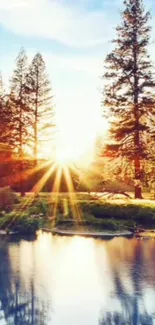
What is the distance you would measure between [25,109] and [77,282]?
25743 mm

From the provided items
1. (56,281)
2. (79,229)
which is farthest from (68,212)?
(56,281)

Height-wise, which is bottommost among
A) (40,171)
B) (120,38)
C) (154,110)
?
(40,171)

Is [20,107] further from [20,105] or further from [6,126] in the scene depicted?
[6,126]

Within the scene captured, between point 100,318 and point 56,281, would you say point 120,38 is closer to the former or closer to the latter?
point 56,281

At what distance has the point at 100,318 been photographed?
32.5ft

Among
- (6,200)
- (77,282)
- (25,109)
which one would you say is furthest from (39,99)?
(77,282)

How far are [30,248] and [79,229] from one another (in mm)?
4215

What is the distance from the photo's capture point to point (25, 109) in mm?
36938

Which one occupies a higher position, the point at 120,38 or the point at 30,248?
the point at 120,38

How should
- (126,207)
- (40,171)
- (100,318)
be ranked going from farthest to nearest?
1. (40,171)
2. (126,207)
3. (100,318)

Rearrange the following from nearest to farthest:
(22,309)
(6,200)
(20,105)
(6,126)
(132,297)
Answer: (22,309), (132,297), (6,200), (20,105), (6,126)

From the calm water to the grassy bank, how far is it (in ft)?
8.29

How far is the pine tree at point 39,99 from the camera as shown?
37.9m

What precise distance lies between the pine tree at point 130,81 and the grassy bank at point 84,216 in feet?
21.2
